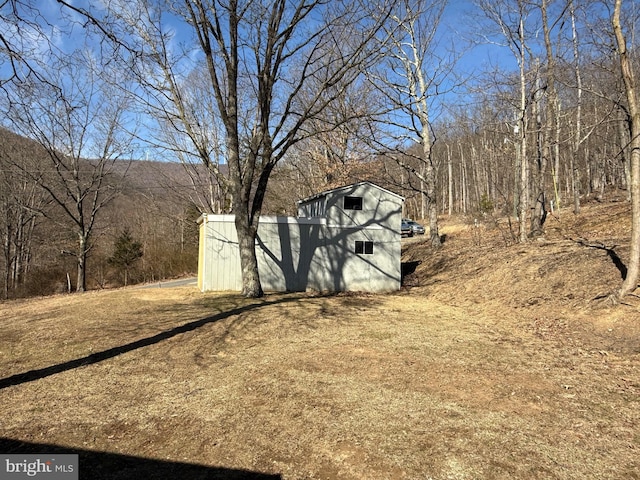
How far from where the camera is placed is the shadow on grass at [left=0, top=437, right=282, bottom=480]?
2836mm

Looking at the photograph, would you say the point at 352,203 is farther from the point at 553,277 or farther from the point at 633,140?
the point at 633,140

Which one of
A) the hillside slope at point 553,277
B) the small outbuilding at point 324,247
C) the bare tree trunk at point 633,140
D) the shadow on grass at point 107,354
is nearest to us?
the shadow on grass at point 107,354

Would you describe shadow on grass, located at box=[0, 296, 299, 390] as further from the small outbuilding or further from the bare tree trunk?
the bare tree trunk

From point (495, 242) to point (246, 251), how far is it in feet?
36.3

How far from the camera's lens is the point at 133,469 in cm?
295

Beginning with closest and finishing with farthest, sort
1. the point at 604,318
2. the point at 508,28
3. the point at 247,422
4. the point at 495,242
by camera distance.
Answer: the point at 247,422
the point at 604,318
the point at 508,28
the point at 495,242

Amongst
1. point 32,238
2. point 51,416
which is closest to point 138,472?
point 51,416

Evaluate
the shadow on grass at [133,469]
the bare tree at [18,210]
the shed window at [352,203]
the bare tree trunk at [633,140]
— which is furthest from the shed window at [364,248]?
the bare tree at [18,210]

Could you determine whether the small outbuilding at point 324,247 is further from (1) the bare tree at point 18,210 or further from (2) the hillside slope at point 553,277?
(1) the bare tree at point 18,210

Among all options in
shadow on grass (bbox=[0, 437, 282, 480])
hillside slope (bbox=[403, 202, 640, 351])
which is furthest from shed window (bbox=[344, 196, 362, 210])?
shadow on grass (bbox=[0, 437, 282, 480])

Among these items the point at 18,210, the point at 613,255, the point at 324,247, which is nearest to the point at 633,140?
the point at 613,255

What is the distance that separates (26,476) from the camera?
2.90 m

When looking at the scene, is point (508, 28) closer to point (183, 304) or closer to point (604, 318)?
point (604, 318)

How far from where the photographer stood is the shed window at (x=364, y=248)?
14352mm
